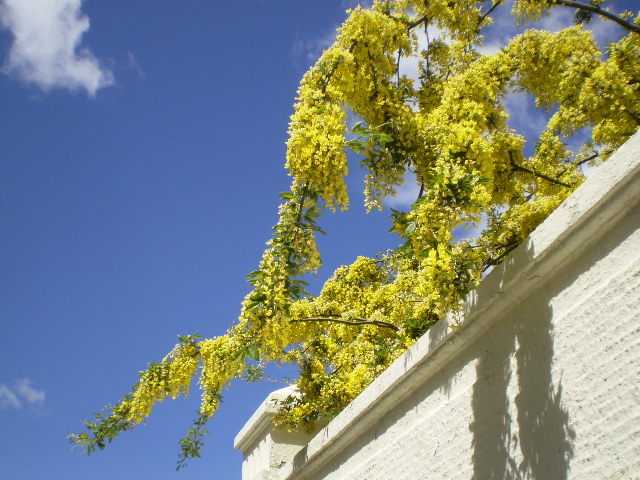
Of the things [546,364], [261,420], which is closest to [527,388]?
[546,364]

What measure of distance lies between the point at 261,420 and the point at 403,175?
332cm

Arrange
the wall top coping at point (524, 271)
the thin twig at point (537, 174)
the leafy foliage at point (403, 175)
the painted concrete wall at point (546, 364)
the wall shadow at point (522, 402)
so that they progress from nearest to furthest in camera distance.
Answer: the painted concrete wall at point (546, 364) < the wall top coping at point (524, 271) < the wall shadow at point (522, 402) < the leafy foliage at point (403, 175) < the thin twig at point (537, 174)

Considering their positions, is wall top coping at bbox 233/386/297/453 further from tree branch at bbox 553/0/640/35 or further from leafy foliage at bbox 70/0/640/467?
tree branch at bbox 553/0/640/35

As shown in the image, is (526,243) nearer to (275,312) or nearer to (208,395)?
(275,312)

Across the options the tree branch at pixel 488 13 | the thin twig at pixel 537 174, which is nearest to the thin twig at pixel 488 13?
the tree branch at pixel 488 13

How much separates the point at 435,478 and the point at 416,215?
1.73 metres

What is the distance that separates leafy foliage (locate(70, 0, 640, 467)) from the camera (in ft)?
13.2

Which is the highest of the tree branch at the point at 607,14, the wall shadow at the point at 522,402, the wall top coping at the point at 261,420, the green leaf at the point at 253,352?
the tree branch at the point at 607,14

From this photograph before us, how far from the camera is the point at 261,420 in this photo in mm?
6277

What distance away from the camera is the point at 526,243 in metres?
3.13

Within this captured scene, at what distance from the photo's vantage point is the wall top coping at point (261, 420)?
20.2 feet

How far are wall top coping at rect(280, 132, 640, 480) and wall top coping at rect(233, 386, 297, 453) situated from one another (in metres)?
1.77

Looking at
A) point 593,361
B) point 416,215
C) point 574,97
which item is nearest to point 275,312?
point 416,215

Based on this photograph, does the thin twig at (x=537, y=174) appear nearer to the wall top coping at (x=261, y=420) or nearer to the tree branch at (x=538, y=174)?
the tree branch at (x=538, y=174)
